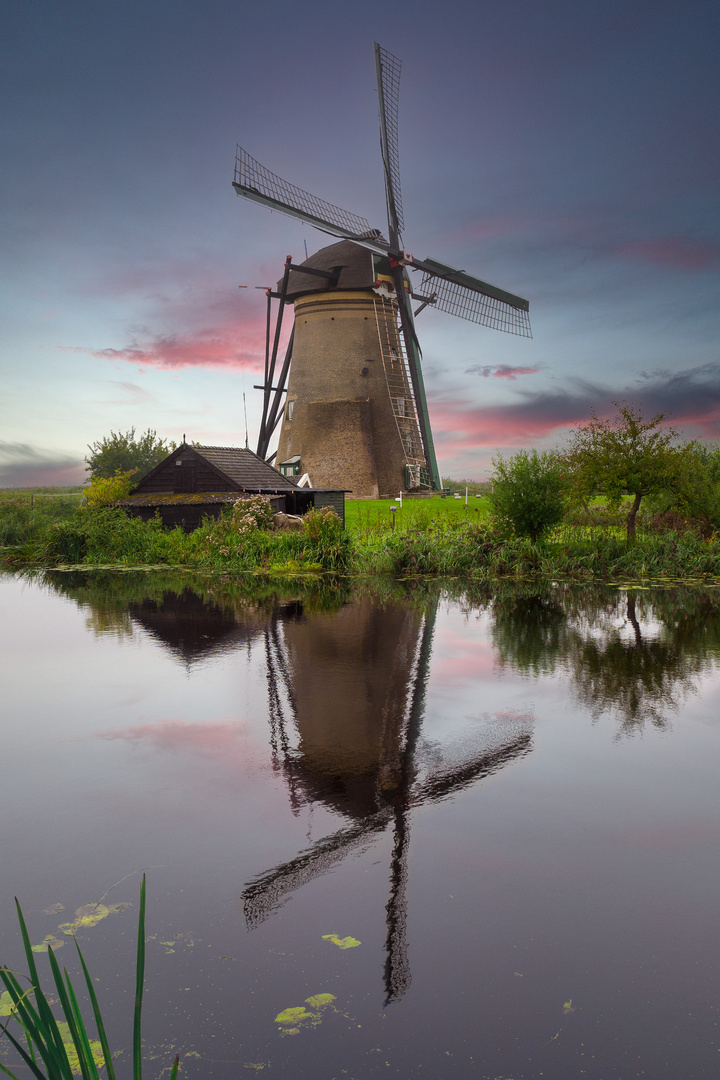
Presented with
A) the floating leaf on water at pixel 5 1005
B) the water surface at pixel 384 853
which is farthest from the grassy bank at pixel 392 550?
the floating leaf on water at pixel 5 1005

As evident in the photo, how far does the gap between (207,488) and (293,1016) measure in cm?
2399

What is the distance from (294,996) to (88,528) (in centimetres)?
2281

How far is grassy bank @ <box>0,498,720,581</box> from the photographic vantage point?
18.4 meters

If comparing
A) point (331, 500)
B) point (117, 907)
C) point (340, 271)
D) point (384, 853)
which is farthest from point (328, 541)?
point (340, 271)

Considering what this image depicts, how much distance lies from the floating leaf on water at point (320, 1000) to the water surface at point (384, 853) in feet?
0.04

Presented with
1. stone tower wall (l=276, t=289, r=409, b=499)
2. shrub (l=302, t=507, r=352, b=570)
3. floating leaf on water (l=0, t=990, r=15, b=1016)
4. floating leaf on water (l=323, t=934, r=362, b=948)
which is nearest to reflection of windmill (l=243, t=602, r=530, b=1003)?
floating leaf on water (l=323, t=934, r=362, b=948)

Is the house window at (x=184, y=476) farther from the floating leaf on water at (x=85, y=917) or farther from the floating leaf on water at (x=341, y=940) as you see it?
the floating leaf on water at (x=341, y=940)

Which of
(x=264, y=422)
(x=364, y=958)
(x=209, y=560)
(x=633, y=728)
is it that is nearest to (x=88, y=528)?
(x=209, y=560)

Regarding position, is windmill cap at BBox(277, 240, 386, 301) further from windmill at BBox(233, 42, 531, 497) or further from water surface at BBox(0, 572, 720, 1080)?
water surface at BBox(0, 572, 720, 1080)

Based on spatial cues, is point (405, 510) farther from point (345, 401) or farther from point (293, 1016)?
point (293, 1016)

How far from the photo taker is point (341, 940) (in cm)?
338

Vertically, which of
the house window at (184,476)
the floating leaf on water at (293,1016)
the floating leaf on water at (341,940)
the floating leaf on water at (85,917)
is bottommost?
the floating leaf on water at (293,1016)

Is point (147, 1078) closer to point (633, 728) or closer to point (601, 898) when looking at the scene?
point (601, 898)

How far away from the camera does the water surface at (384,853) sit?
2.88m
